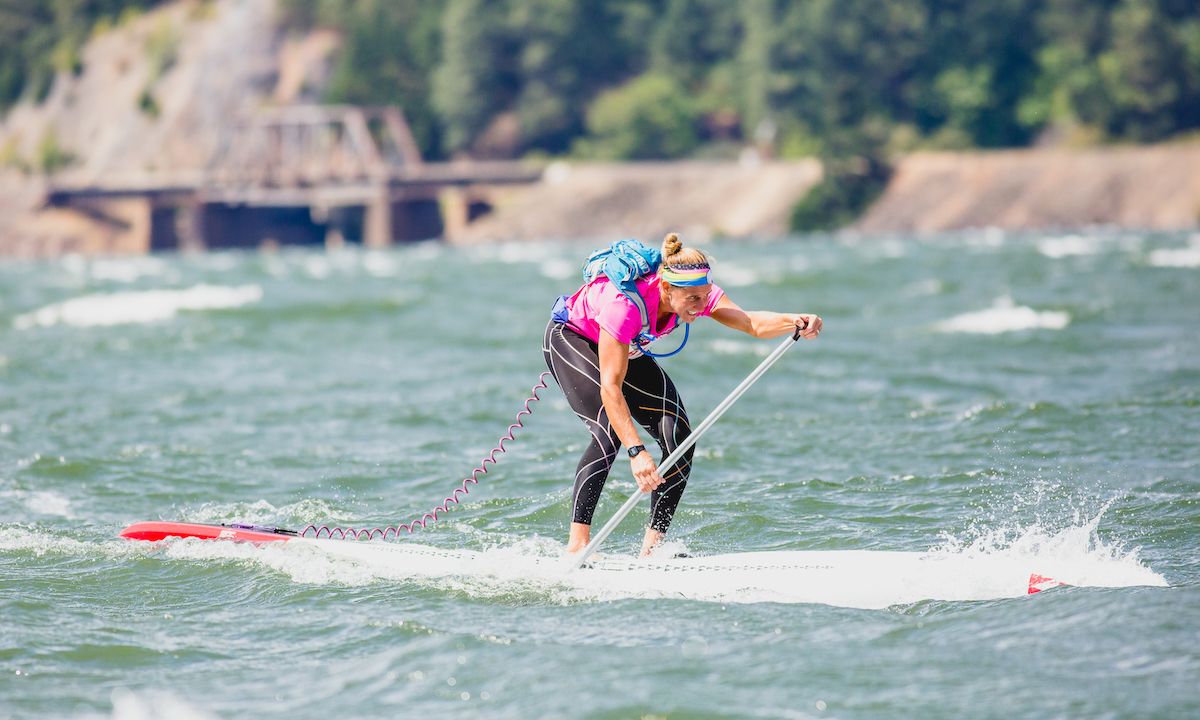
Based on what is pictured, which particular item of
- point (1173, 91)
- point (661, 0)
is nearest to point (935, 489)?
point (1173, 91)

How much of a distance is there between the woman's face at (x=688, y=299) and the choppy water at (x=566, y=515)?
1595mm

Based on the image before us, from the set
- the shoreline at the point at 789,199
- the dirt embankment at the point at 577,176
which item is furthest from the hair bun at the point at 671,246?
the dirt embankment at the point at 577,176

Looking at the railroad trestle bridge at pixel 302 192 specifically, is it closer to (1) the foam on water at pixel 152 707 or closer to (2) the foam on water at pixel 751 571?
(2) the foam on water at pixel 751 571

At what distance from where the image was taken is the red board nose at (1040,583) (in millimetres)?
8742

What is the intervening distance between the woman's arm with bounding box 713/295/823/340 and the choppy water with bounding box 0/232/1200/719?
5.14ft

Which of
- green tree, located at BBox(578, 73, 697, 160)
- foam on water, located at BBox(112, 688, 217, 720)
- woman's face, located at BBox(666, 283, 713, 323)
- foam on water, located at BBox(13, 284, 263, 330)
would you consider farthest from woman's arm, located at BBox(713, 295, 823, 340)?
green tree, located at BBox(578, 73, 697, 160)

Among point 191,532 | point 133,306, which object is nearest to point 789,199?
point 133,306

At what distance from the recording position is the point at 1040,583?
8.77m

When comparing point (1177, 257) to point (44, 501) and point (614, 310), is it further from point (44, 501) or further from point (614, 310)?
point (614, 310)

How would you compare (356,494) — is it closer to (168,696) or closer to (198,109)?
(168,696)

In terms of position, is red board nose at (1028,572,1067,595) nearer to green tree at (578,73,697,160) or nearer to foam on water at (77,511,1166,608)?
foam on water at (77,511,1166,608)

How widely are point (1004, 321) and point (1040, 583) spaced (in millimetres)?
18165

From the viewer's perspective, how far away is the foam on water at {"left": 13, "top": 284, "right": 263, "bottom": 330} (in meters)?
33.5

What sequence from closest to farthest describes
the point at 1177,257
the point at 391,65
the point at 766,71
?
the point at 1177,257, the point at 766,71, the point at 391,65
